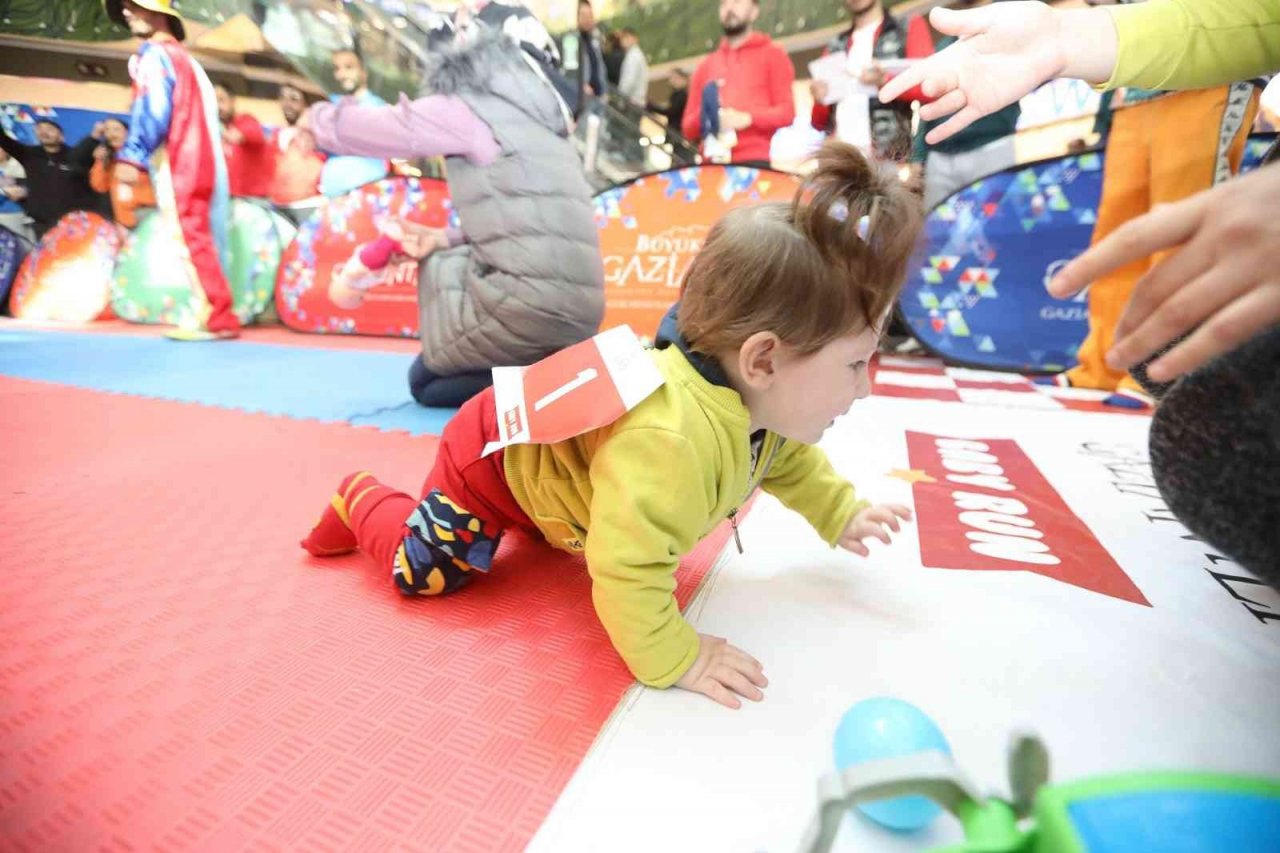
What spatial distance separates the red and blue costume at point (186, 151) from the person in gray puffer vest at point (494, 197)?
60.6 inches

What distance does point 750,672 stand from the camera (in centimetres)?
57

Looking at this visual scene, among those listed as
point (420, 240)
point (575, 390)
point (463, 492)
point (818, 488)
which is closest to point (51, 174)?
point (420, 240)

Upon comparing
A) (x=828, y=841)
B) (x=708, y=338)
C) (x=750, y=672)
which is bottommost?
(x=750, y=672)

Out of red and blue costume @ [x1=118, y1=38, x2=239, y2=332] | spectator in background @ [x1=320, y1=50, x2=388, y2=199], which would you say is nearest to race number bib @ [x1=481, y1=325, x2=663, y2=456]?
red and blue costume @ [x1=118, y1=38, x2=239, y2=332]

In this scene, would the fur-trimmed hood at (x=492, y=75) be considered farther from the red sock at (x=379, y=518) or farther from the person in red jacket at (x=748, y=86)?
the person in red jacket at (x=748, y=86)

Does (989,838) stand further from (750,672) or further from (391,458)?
(391,458)

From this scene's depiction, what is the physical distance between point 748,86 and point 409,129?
1982 millimetres

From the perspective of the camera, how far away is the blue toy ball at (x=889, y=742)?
0.41 m

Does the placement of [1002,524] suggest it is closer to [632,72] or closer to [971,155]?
[971,155]

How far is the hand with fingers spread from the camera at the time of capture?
31 cm

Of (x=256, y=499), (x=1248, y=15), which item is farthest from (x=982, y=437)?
(x=256, y=499)

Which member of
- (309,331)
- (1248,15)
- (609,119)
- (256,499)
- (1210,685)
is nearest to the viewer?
(1210,685)

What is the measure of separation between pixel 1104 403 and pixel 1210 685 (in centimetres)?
131

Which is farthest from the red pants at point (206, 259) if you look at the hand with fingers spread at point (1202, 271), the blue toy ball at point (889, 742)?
the hand with fingers spread at point (1202, 271)
